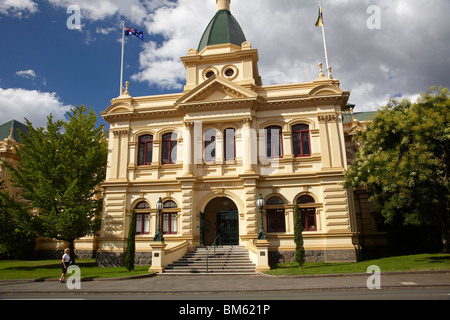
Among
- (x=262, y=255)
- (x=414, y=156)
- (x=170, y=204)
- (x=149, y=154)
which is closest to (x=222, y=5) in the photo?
(x=149, y=154)

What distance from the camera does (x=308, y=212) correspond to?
76.5ft

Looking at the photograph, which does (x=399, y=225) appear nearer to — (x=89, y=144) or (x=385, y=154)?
(x=385, y=154)

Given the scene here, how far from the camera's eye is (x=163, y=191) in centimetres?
2525

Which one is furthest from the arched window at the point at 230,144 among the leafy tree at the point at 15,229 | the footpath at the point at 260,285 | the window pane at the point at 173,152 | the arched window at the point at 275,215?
the leafy tree at the point at 15,229

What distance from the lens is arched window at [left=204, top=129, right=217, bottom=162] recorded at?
83.0ft

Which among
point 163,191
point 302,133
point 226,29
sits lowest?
point 163,191

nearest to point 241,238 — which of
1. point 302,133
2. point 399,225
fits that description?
point 302,133

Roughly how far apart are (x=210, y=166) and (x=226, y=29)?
43.9ft

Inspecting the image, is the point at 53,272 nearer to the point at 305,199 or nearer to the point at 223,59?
the point at 305,199

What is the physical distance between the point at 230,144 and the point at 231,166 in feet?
6.02

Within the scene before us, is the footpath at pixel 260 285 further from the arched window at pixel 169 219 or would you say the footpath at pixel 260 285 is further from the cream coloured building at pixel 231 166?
the arched window at pixel 169 219

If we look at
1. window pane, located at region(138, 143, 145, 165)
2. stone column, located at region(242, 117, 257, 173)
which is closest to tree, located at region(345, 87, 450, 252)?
stone column, located at region(242, 117, 257, 173)

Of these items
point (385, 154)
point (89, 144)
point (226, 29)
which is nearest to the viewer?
point (385, 154)
